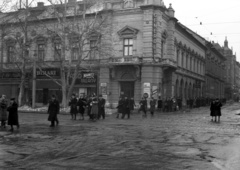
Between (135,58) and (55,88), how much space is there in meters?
11.9

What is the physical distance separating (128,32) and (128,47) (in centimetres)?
167

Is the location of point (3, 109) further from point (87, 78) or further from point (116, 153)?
point (87, 78)

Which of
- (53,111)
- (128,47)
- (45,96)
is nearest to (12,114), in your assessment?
(53,111)

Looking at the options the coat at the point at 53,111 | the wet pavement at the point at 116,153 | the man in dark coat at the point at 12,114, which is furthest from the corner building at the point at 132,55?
the wet pavement at the point at 116,153

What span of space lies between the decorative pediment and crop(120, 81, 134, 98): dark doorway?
523 centimetres

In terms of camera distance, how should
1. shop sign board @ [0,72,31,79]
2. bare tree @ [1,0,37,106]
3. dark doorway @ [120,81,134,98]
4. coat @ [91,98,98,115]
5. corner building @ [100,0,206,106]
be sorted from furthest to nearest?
shop sign board @ [0,72,31,79] < dark doorway @ [120,81,134,98] < corner building @ [100,0,206,106] < bare tree @ [1,0,37,106] < coat @ [91,98,98,115]

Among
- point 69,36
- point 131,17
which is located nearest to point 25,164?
point 69,36

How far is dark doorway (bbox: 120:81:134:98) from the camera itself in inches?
1448

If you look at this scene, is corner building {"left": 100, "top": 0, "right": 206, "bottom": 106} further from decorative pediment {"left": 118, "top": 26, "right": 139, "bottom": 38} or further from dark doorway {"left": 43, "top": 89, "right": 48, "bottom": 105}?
dark doorway {"left": 43, "top": 89, "right": 48, "bottom": 105}

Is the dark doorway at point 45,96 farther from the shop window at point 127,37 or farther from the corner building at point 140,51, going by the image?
the shop window at point 127,37

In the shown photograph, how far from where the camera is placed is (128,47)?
37031 mm

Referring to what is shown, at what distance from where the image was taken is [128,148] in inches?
399

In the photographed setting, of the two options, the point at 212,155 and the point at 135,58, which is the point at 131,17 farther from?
the point at 212,155

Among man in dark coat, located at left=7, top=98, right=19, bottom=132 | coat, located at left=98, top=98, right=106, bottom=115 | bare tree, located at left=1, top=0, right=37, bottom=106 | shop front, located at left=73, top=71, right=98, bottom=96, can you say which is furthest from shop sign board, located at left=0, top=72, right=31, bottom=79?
man in dark coat, located at left=7, top=98, right=19, bottom=132
